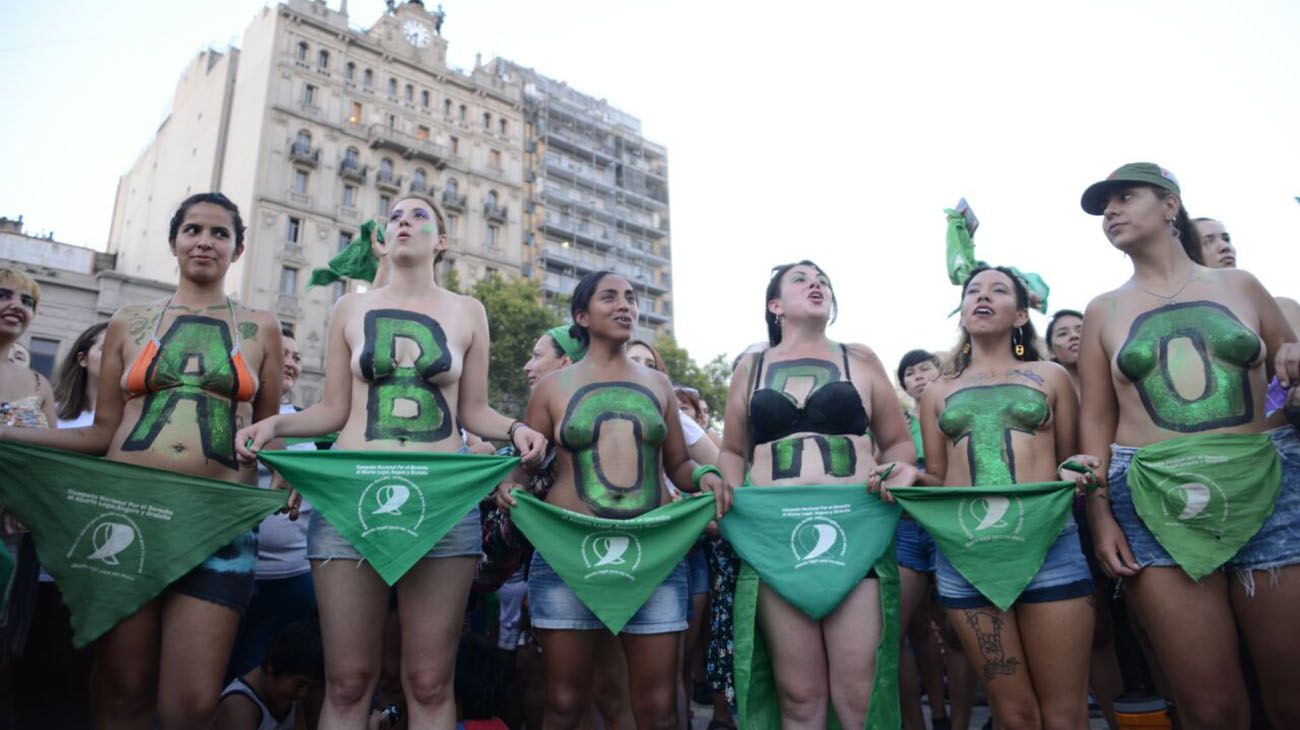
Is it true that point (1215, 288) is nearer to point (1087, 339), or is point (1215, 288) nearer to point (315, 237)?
point (1087, 339)

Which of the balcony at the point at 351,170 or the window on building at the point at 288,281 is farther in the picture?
the balcony at the point at 351,170

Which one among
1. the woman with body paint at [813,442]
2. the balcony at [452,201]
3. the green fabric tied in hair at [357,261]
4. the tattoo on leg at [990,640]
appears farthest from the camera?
the balcony at [452,201]

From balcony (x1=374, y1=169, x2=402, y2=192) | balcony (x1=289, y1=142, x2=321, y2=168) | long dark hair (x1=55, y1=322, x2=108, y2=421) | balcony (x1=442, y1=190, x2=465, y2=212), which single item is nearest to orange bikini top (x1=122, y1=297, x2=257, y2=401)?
long dark hair (x1=55, y1=322, x2=108, y2=421)

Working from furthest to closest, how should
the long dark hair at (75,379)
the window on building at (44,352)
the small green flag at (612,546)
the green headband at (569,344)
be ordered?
the window on building at (44,352), the long dark hair at (75,379), the green headband at (569,344), the small green flag at (612,546)

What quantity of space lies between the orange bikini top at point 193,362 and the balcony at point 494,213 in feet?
139

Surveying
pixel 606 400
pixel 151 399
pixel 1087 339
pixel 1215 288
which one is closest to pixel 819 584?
pixel 606 400

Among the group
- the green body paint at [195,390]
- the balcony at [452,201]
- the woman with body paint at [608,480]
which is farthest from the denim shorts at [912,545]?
the balcony at [452,201]

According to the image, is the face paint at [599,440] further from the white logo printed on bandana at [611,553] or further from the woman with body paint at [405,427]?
the woman with body paint at [405,427]

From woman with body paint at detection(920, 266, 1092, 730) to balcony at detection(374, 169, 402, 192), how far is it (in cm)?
4061

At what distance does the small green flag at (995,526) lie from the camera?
3723mm

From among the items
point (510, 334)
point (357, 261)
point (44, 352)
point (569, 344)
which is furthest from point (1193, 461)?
point (44, 352)

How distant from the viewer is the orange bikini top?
12.9 ft

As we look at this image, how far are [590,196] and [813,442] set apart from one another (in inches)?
2088

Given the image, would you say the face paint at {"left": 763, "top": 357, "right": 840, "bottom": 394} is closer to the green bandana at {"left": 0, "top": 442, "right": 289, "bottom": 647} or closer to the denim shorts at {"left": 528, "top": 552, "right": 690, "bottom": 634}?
the denim shorts at {"left": 528, "top": 552, "right": 690, "bottom": 634}
